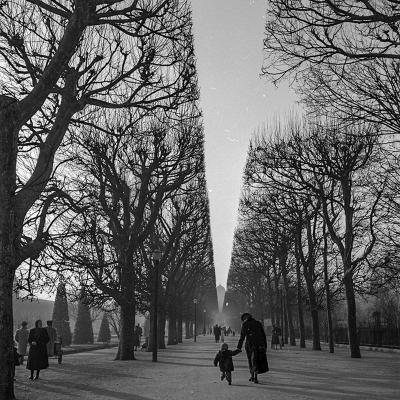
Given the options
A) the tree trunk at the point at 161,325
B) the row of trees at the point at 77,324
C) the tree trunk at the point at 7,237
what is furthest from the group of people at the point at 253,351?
the row of trees at the point at 77,324

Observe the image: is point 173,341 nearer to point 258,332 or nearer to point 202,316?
point 258,332

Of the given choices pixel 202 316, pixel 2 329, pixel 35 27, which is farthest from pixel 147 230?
pixel 202 316

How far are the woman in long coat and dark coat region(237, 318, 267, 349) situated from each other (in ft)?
17.8

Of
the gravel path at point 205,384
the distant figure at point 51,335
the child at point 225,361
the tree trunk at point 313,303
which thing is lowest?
the gravel path at point 205,384

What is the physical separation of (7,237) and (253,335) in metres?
6.24

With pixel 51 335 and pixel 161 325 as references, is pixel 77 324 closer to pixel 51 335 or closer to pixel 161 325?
pixel 161 325

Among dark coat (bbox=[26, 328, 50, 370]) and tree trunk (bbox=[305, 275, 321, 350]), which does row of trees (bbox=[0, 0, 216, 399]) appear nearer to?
dark coat (bbox=[26, 328, 50, 370])

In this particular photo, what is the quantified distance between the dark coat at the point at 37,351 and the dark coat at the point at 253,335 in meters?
5.42

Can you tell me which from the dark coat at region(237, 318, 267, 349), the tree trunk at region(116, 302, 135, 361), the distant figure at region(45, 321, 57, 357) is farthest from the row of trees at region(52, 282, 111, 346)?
the dark coat at region(237, 318, 267, 349)

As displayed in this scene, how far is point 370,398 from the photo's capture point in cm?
913

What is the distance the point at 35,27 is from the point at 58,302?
3188 cm

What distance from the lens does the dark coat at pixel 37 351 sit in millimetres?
13125

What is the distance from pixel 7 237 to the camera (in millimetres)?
8086

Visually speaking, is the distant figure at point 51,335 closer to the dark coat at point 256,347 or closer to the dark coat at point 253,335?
the dark coat at point 253,335
